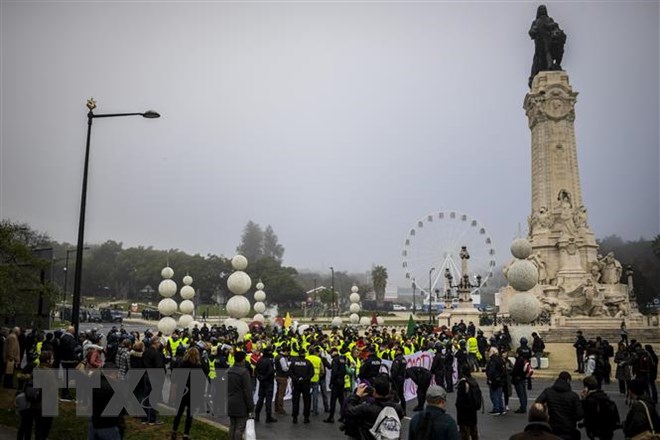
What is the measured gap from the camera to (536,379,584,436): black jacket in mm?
7801

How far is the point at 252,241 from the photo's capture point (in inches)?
7062

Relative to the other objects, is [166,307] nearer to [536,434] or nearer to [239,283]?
[239,283]

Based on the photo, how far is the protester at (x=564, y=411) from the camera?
25.6 feet

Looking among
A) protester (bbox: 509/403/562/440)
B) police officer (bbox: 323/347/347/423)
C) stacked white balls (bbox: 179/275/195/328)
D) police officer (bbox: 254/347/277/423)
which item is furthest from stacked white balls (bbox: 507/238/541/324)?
protester (bbox: 509/403/562/440)

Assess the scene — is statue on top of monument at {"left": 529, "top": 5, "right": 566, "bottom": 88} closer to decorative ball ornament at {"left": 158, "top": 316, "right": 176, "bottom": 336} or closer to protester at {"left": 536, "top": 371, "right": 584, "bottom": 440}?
decorative ball ornament at {"left": 158, "top": 316, "right": 176, "bottom": 336}

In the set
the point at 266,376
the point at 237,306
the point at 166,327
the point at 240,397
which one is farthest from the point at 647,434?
the point at 166,327

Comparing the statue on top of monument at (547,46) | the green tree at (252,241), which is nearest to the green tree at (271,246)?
the green tree at (252,241)

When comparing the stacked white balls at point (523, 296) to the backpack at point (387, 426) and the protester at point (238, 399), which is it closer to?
the protester at point (238, 399)

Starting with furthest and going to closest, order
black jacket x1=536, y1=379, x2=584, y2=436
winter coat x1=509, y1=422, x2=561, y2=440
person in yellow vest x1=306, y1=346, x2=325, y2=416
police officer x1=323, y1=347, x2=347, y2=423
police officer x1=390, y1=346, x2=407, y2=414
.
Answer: person in yellow vest x1=306, y1=346, x2=325, y2=416
police officer x1=390, y1=346, x2=407, y2=414
police officer x1=323, y1=347, x2=347, y2=423
black jacket x1=536, y1=379, x2=584, y2=436
winter coat x1=509, y1=422, x2=561, y2=440

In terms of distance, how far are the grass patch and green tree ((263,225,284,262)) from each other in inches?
6756

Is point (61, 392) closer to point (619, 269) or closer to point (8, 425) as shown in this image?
point (8, 425)

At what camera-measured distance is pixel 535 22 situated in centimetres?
5353

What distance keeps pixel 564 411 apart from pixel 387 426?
3281 millimetres

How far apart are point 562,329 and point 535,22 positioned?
31.4 meters
